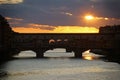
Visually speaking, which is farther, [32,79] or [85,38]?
[85,38]

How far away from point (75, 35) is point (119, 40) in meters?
15.7

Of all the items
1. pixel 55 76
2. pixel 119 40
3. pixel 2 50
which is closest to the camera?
pixel 55 76

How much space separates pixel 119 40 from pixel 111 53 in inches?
329

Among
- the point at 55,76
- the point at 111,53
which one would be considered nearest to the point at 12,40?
the point at 111,53

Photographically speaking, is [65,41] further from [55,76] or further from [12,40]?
[55,76]

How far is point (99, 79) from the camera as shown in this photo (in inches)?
3339

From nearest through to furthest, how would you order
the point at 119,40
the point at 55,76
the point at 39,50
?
the point at 55,76
the point at 39,50
the point at 119,40

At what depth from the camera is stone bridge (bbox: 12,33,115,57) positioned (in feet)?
516

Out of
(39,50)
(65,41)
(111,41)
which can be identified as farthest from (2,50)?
(111,41)

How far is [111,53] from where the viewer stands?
160875 mm

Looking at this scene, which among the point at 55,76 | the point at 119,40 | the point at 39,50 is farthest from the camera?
the point at 119,40

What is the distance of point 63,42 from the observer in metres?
167

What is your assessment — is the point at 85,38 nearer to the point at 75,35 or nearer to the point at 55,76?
the point at 75,35

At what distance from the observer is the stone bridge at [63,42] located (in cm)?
15738
